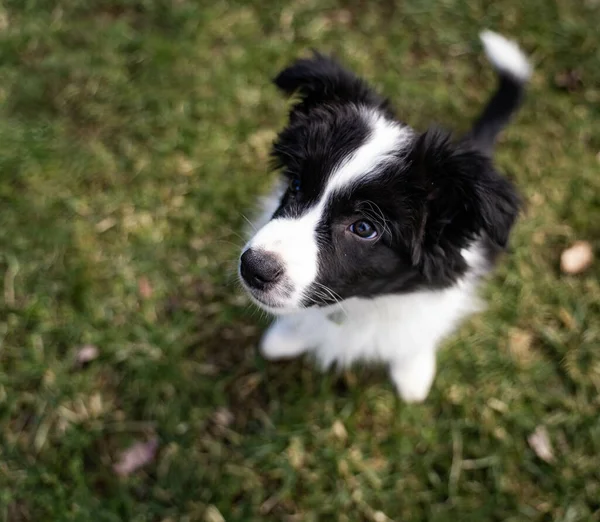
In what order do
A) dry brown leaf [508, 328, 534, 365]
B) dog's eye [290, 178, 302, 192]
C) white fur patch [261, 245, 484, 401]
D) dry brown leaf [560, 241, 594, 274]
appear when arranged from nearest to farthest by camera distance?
1. dog's eye [290, 178, 302, 192]
2. white fur patch [261, 245, 484, 401]
3. dry brown leaf [508, 328, 534, 365]
4. dry brown leaf [560, 241, 594, 274]

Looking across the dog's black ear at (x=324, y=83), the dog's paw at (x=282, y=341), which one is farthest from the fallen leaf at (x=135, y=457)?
the dog's black ear at (x=324, y=83)

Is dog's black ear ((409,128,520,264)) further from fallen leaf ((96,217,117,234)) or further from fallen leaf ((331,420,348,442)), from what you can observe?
fallen leaf ((96,217,117,234))

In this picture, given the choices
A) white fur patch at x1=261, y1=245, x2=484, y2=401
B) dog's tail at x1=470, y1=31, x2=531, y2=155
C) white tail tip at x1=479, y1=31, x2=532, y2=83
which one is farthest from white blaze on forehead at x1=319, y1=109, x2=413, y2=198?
white tail tip at x1=479, y1=31, x2=532, y2=83

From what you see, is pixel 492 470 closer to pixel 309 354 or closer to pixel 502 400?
pixel 502 400

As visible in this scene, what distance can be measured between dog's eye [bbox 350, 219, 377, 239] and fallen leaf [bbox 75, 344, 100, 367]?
6.15 ft

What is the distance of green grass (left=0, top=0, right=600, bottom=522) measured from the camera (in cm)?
295

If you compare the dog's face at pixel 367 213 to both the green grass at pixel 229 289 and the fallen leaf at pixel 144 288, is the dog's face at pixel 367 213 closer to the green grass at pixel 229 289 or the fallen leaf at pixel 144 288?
the green grass at pixel 229 289

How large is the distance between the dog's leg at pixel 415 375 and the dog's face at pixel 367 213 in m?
0.87

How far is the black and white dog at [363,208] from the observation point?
195cm

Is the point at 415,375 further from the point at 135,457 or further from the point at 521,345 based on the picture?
the point at 135,457

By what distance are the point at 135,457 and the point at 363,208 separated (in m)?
1.93

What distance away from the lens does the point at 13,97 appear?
155 inches

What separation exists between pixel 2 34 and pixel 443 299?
3751 mm

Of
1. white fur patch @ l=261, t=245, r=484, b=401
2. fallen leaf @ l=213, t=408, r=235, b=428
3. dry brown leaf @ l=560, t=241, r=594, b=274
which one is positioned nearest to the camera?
white fur patch @ l=261, t=245, r=484, b=401
